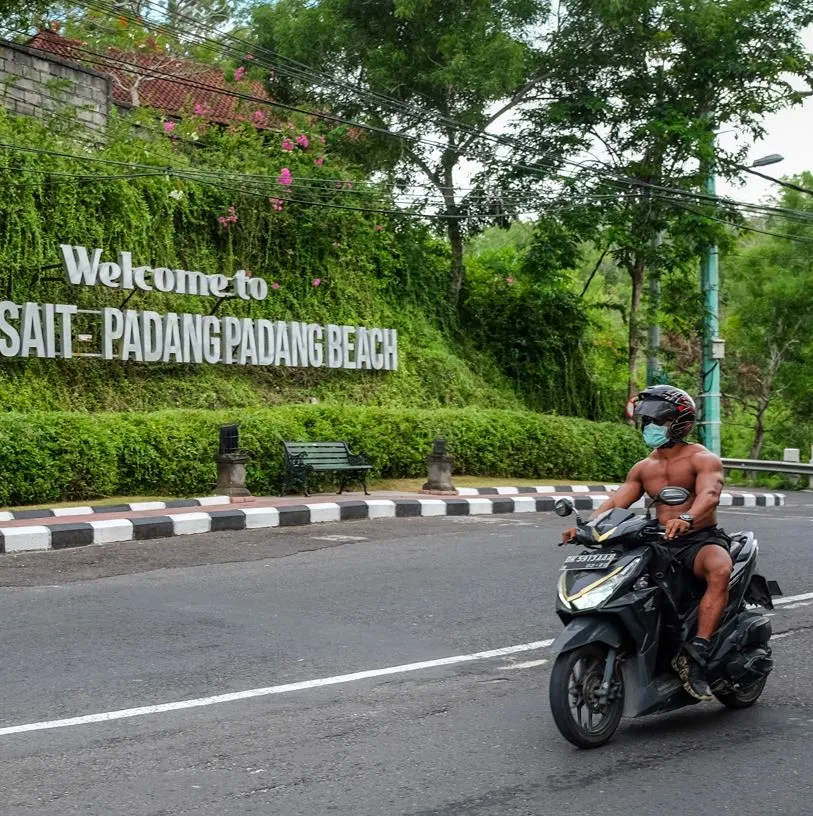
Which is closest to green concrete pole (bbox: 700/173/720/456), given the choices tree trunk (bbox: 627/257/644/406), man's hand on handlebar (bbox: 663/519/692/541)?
tree trunk (bbox: 627/257/644/406)

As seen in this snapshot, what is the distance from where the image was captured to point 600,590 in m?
5.08

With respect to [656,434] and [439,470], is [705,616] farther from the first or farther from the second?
[439,470]

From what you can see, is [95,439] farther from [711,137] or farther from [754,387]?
[754,387]

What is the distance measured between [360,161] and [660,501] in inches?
823

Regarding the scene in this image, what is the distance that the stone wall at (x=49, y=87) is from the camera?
19938 millimetres

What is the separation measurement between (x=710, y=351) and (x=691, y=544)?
20.5 metres

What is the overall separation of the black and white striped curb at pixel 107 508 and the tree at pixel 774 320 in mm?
22430

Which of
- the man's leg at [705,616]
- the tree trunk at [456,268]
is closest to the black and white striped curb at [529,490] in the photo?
the tree trunk at [456,268]

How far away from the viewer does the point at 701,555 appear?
5484mm

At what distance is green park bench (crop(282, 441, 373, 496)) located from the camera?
16406 mm

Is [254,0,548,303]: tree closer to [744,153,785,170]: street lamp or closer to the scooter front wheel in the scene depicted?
[744,153,785,170]: street lamp

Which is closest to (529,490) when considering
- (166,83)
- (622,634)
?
(622,634)

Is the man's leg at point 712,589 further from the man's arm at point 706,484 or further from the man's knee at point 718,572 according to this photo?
the man's arm at point 706,484

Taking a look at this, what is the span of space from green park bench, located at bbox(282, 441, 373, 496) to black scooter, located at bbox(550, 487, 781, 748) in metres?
11.0
